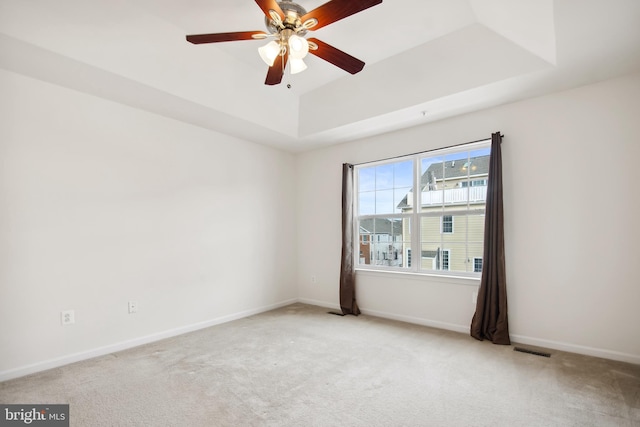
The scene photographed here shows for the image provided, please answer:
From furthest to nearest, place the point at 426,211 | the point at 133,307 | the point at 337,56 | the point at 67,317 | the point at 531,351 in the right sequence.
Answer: the point at 426,211
the point at 133,307
the point at 531,351
the point at 67,317
the point at 337,56

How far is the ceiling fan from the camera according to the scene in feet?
6.11

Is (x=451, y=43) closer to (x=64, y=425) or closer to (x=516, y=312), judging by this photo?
(x=516, y=312)

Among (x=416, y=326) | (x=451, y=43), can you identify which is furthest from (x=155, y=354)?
(x=451, y=43)

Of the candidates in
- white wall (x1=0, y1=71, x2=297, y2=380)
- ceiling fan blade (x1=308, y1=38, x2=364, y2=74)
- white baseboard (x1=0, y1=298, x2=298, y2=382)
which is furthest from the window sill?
ceiling fan blade (x1=308, y1=38, x2=364, y2=74)

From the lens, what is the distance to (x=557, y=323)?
120 inches

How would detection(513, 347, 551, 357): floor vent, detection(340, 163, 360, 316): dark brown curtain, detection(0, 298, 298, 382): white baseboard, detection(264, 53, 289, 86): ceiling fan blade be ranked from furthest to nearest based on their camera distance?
detection(340, 163, 360, 316): dark brown curtain < detection(513, 347, 551, 357): floor vent < detection(0, 298, 298, 382): white baseboard < detection(264, 53, 289, 86): ceiling fan blade

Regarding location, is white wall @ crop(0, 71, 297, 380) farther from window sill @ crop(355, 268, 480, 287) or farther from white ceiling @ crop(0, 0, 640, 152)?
window sill @ crop(355, 268, 480, 287)

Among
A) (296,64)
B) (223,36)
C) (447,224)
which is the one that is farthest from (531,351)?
(223,36)

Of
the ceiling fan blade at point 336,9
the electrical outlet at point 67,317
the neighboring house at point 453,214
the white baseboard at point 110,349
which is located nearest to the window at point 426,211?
the neighboring house at point 453,214

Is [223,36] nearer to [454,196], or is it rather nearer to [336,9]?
[336,9]

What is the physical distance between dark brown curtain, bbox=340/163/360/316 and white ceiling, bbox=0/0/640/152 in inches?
34.7

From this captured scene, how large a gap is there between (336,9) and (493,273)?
9.26ft

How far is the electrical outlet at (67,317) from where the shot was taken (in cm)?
280

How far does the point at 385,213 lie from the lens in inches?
173
